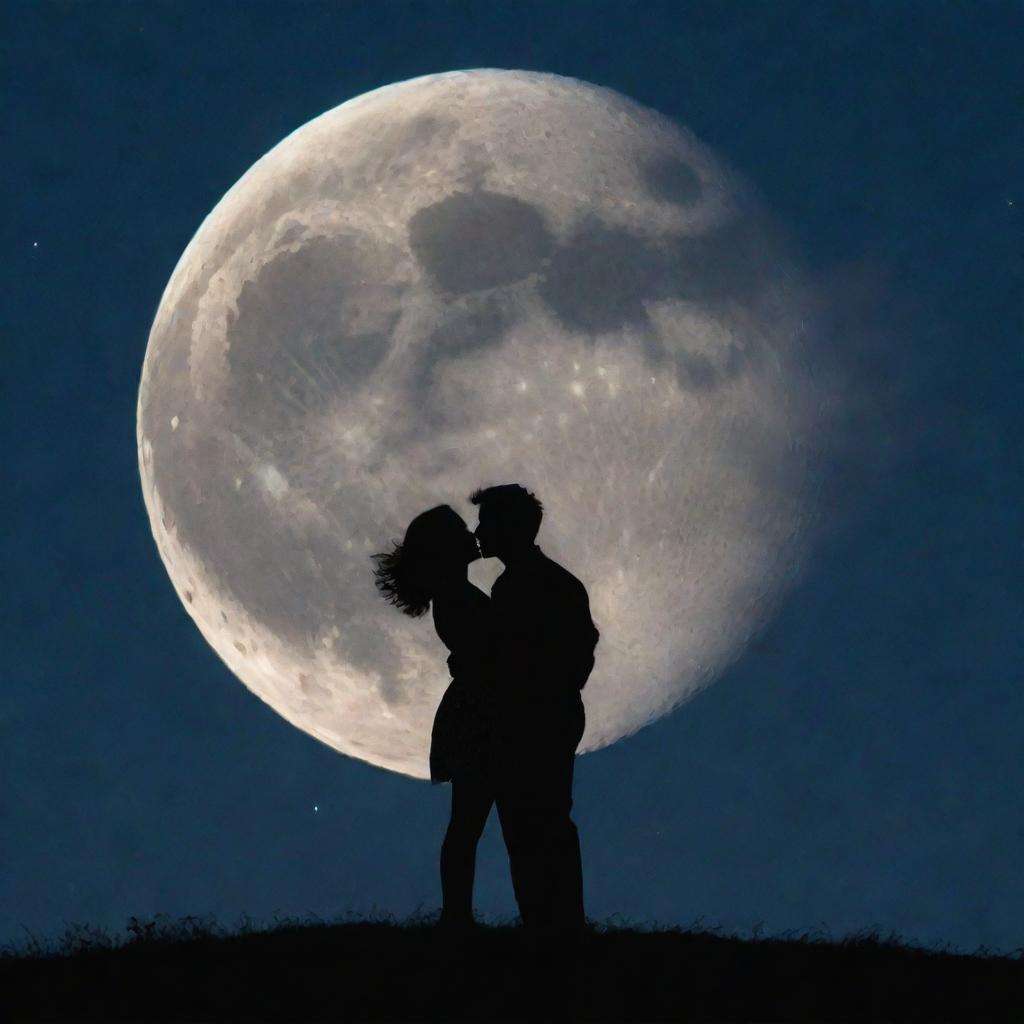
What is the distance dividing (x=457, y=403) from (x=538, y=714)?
10.3ft

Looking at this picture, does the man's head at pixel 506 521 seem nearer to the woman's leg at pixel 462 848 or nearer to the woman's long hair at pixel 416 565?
the woman's long hair at pixel 416 565

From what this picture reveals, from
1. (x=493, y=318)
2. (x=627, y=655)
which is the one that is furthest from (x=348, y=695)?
(x=493, y=318)

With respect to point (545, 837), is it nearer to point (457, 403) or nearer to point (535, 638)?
point (535, 638)

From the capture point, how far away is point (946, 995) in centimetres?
802

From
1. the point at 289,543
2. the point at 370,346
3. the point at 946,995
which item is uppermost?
the point at 370,346

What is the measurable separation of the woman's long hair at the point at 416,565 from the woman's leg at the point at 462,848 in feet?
3.33

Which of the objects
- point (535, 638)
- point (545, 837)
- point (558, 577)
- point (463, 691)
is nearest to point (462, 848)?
point (545, 837)

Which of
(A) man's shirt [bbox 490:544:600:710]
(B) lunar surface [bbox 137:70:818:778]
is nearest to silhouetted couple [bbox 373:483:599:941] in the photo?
(A) man's shirt [bbox 490:544:600:710]

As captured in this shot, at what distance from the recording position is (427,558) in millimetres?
8531

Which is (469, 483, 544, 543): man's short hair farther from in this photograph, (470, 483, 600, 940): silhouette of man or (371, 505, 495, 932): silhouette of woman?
(371, 505, 495, 932): silhouette of woman

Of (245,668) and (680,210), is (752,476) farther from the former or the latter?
(245,668)

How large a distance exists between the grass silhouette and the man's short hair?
2.10 m

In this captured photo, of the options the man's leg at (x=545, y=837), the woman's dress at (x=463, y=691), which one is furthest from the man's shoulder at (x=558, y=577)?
the man's leg at (x=545, y=837)

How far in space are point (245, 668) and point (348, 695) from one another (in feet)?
2.95
